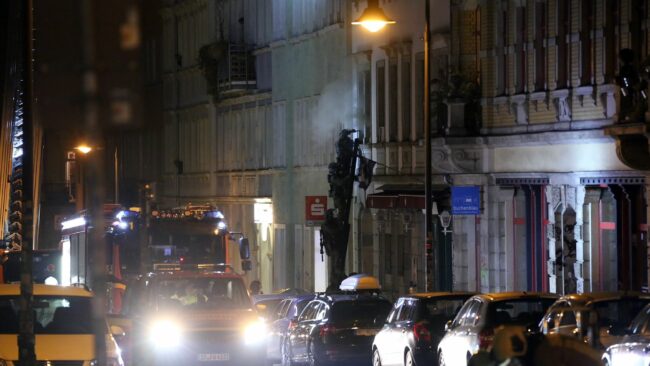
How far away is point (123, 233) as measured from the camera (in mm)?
40812

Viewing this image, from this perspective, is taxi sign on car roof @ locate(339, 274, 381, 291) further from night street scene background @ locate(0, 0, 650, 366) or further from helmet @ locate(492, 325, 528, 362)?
helmet @ locate(492, 325, 528, 362)

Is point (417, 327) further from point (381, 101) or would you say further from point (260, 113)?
point (260, 113)

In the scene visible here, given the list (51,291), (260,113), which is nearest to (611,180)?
(51,291)

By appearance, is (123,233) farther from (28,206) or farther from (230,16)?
(230,16)

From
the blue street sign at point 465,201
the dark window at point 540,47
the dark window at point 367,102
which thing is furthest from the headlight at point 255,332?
the dark window at point 367,102

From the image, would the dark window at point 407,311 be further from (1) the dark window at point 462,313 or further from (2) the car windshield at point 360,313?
(2) the car windshield at point 360,313

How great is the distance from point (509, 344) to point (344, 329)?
18.9 metres

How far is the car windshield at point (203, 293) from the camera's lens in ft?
95.2

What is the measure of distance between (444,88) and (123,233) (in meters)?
9.67

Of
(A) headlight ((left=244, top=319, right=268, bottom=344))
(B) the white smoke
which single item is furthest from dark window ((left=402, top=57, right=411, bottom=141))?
(A) headlight ((left=244, top=319, right=268, bottom=344))

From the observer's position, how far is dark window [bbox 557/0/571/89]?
3925 centimetres

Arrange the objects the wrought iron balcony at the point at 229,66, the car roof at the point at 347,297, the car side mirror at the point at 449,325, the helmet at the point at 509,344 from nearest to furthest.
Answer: the helmet at the point at 509,344 < the car side mirror at the point at 449,325 < the car roof at the point at 347,297 < the wrought iron balcony at the point at 229,66

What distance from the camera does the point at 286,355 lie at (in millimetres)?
34312

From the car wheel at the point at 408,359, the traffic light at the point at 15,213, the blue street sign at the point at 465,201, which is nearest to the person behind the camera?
the car wheel at the point at 408,359
